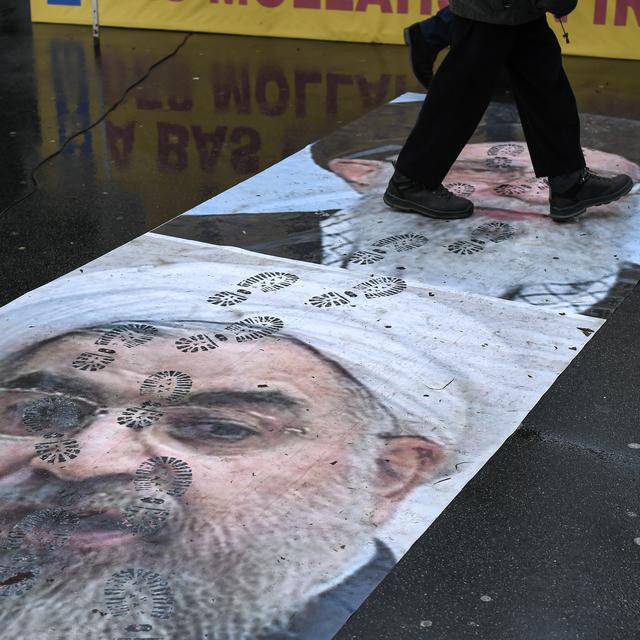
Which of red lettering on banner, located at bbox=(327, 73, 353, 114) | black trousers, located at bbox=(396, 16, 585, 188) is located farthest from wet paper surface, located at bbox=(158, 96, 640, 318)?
red lettering on banner, located at bbox=(327, 73, 353, 114)

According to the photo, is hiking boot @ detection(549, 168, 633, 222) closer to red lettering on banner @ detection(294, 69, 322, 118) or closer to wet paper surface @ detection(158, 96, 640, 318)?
wet paper surface @ detection(158, 96, 640, 318)

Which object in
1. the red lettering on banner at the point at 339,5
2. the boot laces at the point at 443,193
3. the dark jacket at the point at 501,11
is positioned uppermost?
the dark jacket at the point at 501,11

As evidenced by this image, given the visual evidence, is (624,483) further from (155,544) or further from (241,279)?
(241,279)

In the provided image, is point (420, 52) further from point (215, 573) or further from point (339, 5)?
point (215, 573)

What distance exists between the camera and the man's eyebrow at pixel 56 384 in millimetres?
3070

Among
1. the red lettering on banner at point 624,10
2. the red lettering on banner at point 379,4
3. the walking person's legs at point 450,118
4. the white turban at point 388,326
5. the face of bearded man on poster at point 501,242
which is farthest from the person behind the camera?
the red lettering on banner at point 379,4

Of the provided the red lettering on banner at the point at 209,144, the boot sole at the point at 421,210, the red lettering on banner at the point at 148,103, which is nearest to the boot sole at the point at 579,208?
the boot sole at the point at 421,210

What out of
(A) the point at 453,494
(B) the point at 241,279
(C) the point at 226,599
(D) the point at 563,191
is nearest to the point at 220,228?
(B) the point at 241,279

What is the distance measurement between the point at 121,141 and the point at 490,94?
6.96ft

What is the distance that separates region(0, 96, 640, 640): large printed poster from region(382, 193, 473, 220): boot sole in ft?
0.15

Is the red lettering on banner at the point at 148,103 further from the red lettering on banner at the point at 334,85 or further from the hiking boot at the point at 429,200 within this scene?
the hiking boot at the point at 429,200

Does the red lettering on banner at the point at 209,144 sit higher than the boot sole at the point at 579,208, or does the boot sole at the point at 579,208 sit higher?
the boot sole at the point at 579,208

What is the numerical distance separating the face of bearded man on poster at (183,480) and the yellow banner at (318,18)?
444cm

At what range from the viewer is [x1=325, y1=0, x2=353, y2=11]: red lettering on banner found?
7375 mm
